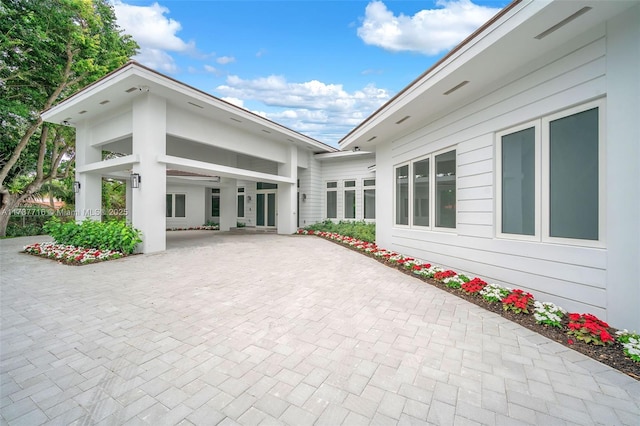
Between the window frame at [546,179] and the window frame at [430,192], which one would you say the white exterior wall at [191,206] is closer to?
the window frame at [430,192]

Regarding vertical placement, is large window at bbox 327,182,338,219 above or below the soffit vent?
below

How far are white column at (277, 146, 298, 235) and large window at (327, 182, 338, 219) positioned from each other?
224 centimetres

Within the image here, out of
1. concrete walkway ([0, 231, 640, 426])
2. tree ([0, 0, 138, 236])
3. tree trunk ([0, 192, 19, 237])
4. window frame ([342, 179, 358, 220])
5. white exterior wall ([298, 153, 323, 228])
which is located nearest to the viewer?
concrete walkway ([0, 231, 640, 426])

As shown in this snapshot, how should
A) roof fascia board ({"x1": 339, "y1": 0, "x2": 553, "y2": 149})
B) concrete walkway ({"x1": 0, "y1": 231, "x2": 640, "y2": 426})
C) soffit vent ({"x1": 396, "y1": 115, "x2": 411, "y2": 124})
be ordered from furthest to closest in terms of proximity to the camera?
soffit vent ({"x1": 396, "y1": 115, "x2": 411, "y2": 124}) → roof fascia board ({"x1": 339, "y1": 0, "x2": 553, "y2": 149}) → concrete walkway ({"x1": 0, "y1": 231, "x2": 640, "y2": 426})

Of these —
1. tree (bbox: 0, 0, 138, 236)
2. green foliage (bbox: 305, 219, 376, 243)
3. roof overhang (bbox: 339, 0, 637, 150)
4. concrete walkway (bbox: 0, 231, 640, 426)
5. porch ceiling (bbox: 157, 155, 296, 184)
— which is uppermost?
tree (bbox: 0, 0, 138, 236)

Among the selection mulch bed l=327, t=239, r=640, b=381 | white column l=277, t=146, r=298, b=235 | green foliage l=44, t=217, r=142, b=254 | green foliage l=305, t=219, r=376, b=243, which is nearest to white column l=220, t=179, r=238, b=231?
white column l=277, t=146, r=298, b=235

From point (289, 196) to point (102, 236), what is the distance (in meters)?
6.86

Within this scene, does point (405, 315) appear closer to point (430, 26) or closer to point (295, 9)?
point (430, 26)

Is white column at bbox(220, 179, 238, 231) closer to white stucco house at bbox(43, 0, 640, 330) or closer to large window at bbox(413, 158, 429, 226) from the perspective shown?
white stucco house at bbox(43, 0, 640, 330)

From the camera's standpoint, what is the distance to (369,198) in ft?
41.3

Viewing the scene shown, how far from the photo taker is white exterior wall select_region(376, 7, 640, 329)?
2596 millimetres

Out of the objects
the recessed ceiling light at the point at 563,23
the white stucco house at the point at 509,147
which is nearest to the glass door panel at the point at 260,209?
the white stucco house at the point at 509,147

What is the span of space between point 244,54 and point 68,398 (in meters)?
11.6

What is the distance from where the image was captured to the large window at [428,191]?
504 cm
